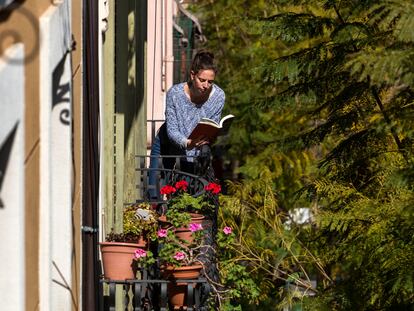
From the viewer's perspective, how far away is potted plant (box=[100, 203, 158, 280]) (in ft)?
32.9

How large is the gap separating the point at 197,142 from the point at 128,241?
1.54 meters

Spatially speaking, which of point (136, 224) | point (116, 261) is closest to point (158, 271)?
point (116, 261)

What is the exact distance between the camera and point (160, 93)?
17531mm

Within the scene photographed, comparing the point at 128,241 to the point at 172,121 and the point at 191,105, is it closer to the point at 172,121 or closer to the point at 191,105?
the point at 172,121

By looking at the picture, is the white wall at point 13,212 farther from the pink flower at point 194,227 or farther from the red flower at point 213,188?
the red flower at point 213,188

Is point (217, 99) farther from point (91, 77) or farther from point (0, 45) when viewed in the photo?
point (0, 45)

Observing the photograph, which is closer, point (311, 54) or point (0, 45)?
point (0, 45)

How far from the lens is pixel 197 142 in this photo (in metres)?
11.9

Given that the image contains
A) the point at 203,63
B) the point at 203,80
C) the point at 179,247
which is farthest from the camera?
the point at 203,80

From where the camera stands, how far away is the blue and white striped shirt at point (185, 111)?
12312 millimetres

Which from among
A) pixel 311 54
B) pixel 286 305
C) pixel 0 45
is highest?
pixel 311 54

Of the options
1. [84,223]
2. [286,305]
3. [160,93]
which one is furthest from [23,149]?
[160,93]

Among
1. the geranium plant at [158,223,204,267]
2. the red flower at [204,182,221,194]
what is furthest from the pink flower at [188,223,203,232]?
the red flower at [204,182,221,194]

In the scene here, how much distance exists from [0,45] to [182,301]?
5.13 m
